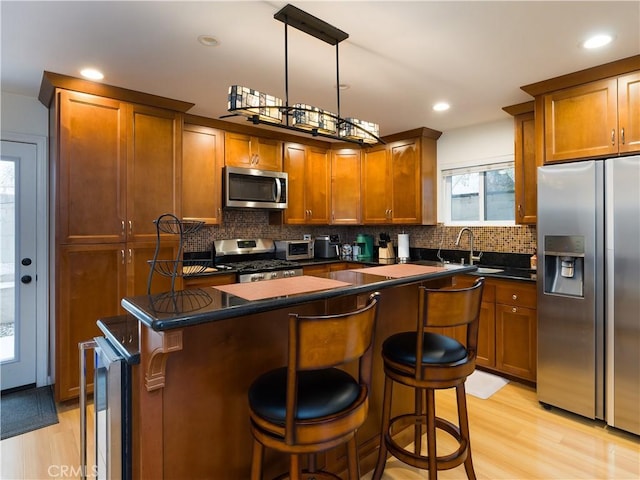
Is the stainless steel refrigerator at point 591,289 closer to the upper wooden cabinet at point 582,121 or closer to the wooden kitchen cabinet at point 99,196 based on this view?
the upper wooden cabinet at point 582,121

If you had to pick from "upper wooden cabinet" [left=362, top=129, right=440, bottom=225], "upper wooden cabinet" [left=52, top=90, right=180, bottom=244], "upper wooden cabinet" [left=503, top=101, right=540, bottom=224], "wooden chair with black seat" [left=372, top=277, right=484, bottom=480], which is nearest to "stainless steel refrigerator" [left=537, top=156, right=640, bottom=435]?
"upper wooden cabinet" [left=503, top=101, right=540, bottom=224]

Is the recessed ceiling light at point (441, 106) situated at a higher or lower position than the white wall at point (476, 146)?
higher

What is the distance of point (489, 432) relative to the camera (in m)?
2.42

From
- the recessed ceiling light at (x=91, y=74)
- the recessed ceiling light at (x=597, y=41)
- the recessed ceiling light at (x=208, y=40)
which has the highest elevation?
the recessed ceiling light at (x=91, y=74)

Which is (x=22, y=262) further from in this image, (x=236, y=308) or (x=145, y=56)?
(x=236, y=308)

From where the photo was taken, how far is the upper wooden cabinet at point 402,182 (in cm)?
415

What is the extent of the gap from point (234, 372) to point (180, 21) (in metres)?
1.81

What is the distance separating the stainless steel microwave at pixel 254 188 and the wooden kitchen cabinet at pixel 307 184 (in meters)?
0.19

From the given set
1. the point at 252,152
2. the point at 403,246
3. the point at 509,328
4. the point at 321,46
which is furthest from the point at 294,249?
the point at 321,46

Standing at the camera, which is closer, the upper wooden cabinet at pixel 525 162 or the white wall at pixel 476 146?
the upper wooden cabinet at pixel 525 162

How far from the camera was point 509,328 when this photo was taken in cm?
314

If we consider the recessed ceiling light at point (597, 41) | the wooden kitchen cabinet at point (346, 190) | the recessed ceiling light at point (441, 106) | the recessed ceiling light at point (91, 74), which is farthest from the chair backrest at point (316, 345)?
the wooden kitchen cabinet at point (346, 190)

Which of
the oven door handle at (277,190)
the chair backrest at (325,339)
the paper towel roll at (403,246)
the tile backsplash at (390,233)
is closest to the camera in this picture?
the chair backrest at (325,339)

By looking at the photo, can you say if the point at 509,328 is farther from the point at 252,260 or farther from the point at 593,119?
the point at 252,260
